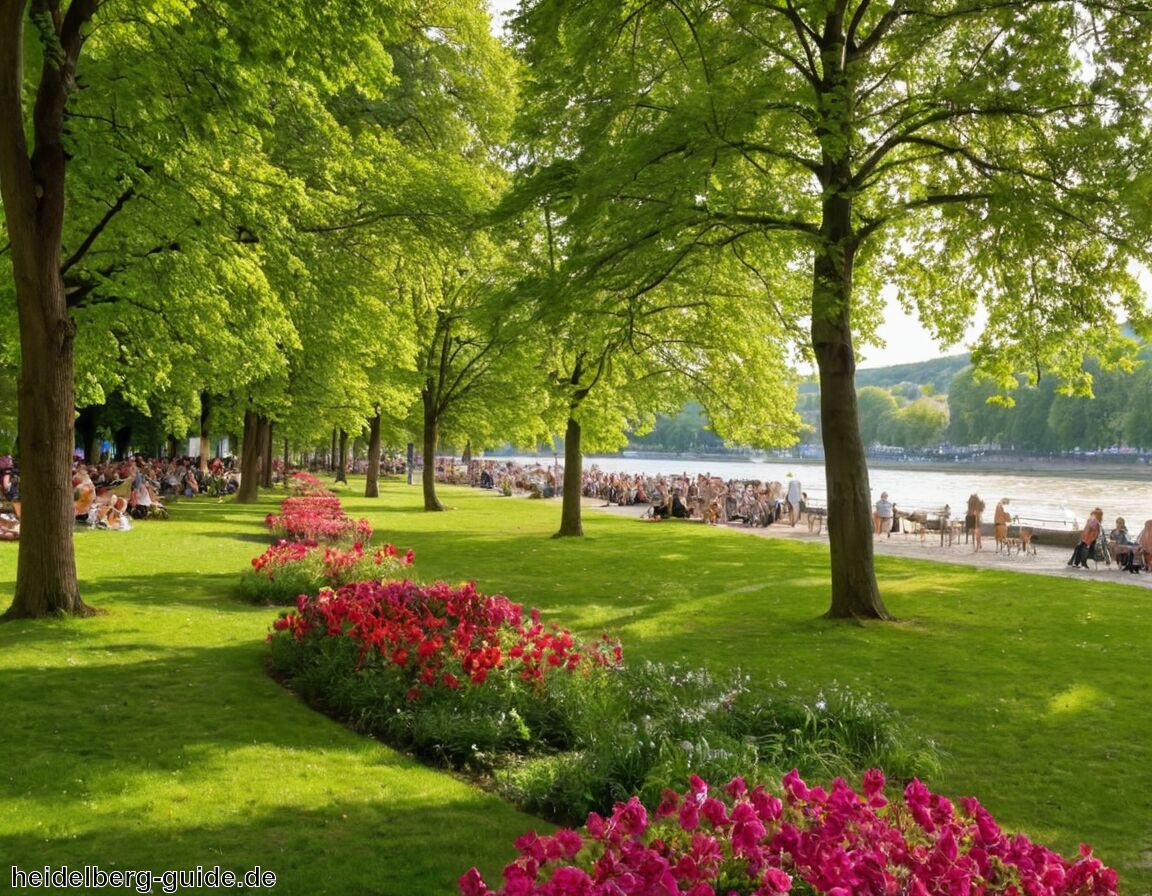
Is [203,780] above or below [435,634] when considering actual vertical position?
below

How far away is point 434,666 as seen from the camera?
7512mm

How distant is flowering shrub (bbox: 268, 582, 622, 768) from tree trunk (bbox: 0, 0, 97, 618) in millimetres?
3298

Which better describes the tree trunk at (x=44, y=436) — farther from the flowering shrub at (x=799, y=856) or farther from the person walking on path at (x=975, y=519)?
the person walking on path at (x=975, y=519)

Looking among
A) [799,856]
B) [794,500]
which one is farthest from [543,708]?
[794,500]

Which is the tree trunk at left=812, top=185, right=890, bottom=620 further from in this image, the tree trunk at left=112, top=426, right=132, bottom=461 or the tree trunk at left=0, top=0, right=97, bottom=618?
the tree trunk at left=112, top=426, right=132, bottom=461

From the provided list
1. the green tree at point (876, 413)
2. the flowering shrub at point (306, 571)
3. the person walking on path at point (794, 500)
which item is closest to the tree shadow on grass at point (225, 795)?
the flowering shrub at point (306, 571)

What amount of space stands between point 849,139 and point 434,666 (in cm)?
771

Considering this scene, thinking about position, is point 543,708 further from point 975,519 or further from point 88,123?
point 975,519

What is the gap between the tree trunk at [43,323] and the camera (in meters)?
9.83

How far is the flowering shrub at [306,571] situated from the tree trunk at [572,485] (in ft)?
38.4

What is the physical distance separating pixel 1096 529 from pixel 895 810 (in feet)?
63.8

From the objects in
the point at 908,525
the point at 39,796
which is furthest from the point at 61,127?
the point at 908,525

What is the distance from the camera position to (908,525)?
1152 inches

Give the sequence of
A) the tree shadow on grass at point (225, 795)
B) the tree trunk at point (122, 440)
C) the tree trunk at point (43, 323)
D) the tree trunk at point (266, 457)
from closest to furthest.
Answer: the tree shadow on grass at point (225, 795) → the tree trunk at point (43, 323) → the tree trunk at point (266, 457) → the tree trunk at point (122, 440)
